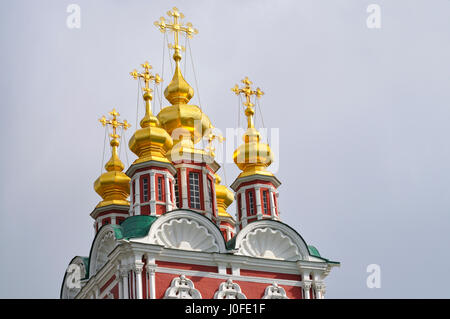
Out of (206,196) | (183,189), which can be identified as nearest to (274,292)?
(206,196)

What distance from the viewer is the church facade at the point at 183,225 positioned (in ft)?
102

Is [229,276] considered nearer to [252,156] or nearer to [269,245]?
[269,245]

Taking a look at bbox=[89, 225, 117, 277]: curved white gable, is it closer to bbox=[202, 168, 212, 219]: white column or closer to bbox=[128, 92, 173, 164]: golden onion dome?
bbox=[128, 92, 173, 164]: golden onion dome

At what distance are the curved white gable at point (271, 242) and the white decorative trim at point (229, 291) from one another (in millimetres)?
1207

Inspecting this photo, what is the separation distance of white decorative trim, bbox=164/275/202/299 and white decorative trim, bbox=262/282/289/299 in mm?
1967

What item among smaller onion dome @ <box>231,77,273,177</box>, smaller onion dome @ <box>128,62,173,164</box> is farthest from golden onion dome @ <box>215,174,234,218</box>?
smaller onion dome @ <box>128,62,173,164</box>

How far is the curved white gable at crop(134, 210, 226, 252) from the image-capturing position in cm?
3150

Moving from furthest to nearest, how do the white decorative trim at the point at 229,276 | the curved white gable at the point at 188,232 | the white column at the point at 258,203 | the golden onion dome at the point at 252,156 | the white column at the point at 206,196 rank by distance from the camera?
the golden onion dome at the point at 252,156 < the white column at the point at 258,203 < the white column at the point at 206,196 < the curved white gable at the point at 188,232 < the white decorative trim at the point at 229,276

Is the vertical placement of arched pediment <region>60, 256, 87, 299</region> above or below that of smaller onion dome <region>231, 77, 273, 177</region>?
below


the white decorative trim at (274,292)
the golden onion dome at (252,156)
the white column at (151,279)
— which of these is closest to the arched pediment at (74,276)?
the white column at (151,279)

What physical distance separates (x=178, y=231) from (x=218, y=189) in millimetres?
6052

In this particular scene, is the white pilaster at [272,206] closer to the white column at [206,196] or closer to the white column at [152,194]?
the white column at [206,196]
